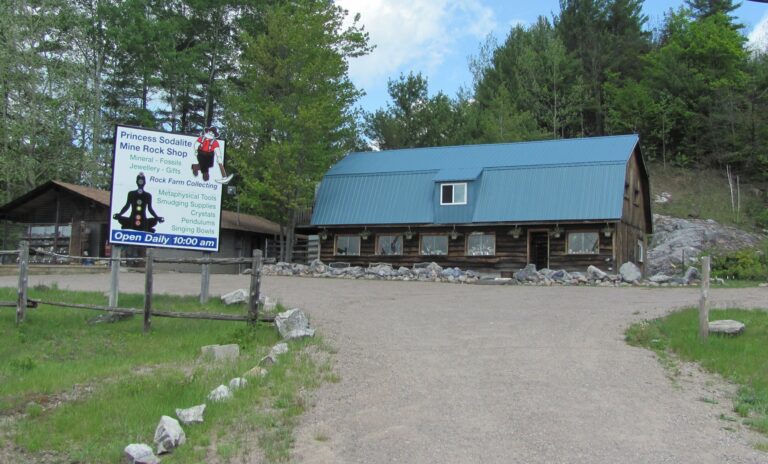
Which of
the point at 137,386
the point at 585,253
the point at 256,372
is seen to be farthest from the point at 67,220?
the point at 256,372

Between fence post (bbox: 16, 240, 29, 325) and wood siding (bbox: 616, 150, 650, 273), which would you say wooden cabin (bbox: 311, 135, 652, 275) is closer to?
wood siding (bbox: 616, 150, 650, 273)

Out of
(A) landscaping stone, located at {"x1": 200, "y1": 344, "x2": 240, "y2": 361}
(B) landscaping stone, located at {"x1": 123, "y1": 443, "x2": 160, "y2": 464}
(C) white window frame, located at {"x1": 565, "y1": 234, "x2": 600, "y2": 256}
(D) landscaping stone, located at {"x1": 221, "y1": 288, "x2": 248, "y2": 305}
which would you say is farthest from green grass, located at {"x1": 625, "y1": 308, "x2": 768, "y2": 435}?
(C) white window frame, located at {"x1": 565, "y1": 234, "x2": 600, "y2": 256}

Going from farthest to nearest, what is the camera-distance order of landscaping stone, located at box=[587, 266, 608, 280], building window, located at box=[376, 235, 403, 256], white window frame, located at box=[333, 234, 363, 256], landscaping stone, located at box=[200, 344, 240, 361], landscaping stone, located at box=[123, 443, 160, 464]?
1. white window frame, located at box=[333, 234, 363, 256]
2. building window, located at box=[376, 235, 403, 256]
3. landscaping stone, located at box=[587, 266, 608, 280]
4. landscaping stone, located at box=[200, 344, 240, 361]
5. landscaping stone, located at box=[123, 443, 160, 464]

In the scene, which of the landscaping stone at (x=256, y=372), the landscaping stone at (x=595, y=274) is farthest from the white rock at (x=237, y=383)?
the landscaping stone at (x=595, y=274)

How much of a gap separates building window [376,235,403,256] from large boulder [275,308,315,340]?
67.0ft

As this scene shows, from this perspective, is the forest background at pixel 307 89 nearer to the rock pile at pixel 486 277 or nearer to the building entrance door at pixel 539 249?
the rock pile at pixel 486 277

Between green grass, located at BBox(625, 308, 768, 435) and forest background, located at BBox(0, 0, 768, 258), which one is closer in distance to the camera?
green grass, located at BBox(625, 308, 768, 435)

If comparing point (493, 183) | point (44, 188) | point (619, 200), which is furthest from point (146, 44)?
point (619, 200)

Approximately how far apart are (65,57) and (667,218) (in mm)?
37441

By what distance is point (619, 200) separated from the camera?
92.7 ft

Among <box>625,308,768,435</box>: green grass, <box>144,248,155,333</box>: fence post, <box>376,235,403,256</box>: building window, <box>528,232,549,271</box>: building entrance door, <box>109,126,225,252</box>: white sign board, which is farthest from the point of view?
<box>376,235,403,256</box>: building window

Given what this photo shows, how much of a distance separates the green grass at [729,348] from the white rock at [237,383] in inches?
240

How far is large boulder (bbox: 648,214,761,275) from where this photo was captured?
35250 mm

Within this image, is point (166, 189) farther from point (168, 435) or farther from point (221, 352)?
point (168, 435)
